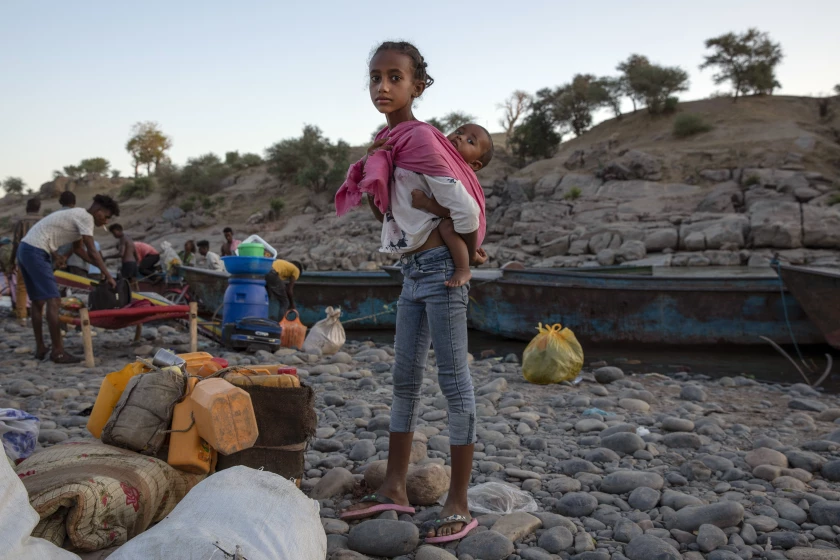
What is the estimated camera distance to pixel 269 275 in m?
8.62

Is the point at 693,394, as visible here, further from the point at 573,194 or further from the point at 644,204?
the point at 573,194

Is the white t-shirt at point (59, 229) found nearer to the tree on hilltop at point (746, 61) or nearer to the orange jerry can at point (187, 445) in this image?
the orange jerry can at point (187, 445)

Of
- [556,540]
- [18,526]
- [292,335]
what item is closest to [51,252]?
[292,335]

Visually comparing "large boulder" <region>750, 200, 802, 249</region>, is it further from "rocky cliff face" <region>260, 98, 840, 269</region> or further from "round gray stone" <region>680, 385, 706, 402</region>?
"round gray stone" <region>680, 385, 706, 402</region>

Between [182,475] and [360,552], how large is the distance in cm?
71

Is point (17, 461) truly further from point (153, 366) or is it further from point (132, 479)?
point (132, 479)

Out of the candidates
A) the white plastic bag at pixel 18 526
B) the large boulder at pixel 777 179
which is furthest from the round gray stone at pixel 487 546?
the large boulder at pixel 777 179

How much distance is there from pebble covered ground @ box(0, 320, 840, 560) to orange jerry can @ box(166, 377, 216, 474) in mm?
535

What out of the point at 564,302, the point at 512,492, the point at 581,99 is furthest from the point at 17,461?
the point at 581,99

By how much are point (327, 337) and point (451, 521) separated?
16.8 feet

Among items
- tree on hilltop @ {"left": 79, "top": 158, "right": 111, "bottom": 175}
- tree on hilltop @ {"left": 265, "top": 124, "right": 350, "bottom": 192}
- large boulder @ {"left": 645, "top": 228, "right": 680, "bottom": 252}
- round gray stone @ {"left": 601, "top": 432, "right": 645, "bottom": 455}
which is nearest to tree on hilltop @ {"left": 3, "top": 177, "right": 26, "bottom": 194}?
tree on hilltop @ {"left": 79, "top": 158, "right": 111, "bottom": 175}

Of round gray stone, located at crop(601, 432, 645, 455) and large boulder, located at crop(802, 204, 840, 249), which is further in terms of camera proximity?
large boulder, located at crop(802, 204, 840, 249)

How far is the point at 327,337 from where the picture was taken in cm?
743

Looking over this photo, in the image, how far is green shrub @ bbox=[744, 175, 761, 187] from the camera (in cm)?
2931
